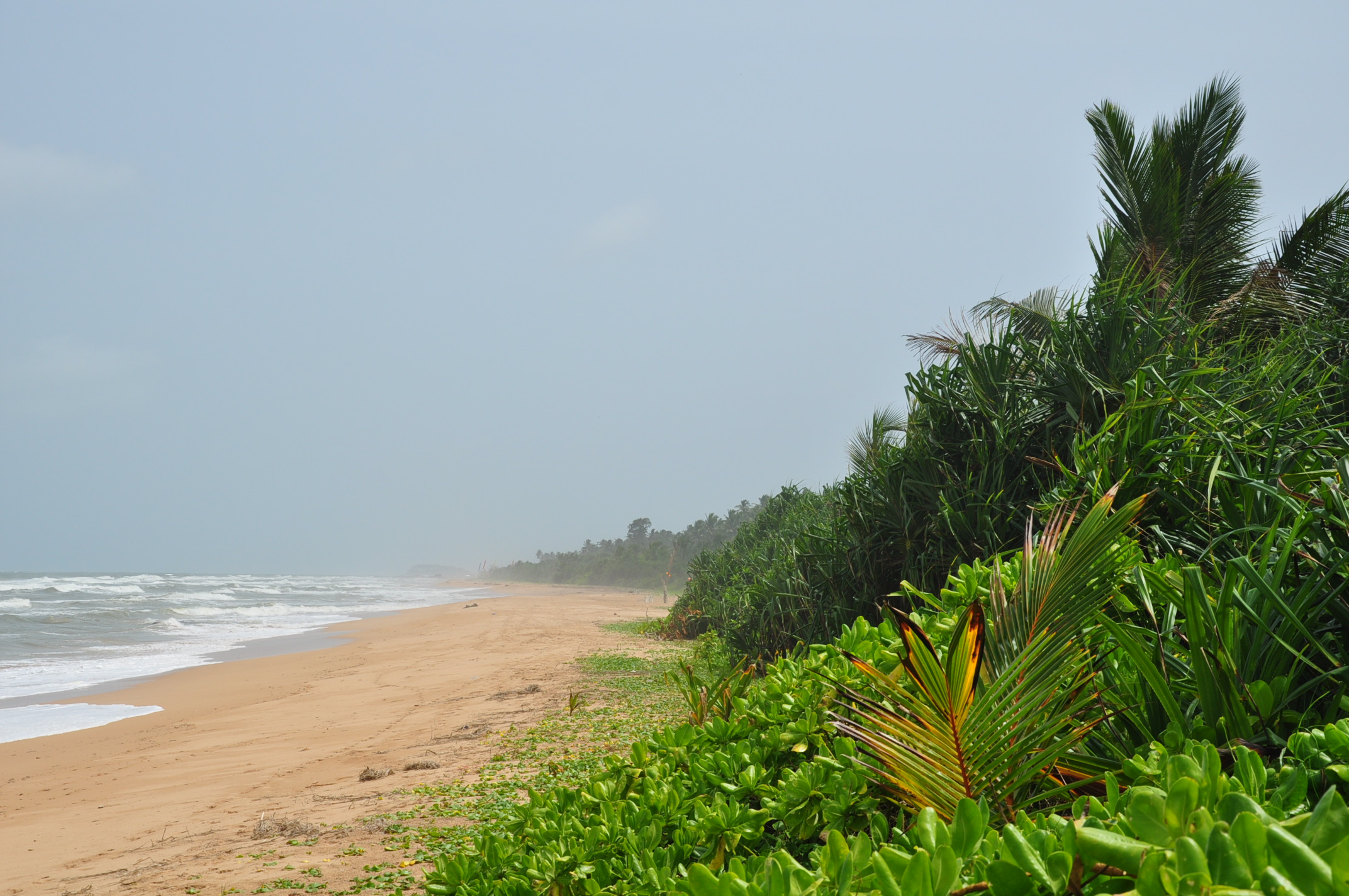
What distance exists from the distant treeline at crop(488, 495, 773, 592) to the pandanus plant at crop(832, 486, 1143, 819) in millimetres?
44433

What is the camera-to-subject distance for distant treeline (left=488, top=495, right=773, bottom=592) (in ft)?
188

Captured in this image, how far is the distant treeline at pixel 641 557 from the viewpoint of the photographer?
57250mm

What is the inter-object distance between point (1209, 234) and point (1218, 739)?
38.0 ft

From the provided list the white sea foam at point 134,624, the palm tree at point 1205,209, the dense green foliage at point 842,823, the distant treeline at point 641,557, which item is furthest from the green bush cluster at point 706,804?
the distant treeline at point 641,557

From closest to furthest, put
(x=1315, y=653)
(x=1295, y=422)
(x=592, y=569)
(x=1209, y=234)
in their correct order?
(x=1315, y=653), (x=1295, y=422), (x=1209, y=234), (x=592, y=569)

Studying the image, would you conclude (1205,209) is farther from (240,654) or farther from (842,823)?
(240,654)

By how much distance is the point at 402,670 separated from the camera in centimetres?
1286

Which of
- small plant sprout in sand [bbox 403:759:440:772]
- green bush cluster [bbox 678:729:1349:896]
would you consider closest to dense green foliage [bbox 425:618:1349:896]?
Answer: green bush cluster [bbox 678:729:1349:896]

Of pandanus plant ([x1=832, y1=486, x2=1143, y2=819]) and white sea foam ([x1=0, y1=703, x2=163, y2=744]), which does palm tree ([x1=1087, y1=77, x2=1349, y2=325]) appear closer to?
pandanus plant ([x1=832, y1=486, x2=1143, y2=819])

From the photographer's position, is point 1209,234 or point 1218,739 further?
point 1209,234

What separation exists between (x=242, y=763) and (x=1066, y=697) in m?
7.34

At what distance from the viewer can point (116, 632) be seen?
2005 cm

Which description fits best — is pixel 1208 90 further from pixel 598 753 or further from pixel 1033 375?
pixel 598 753

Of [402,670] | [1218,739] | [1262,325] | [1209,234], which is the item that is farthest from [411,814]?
[1209,234]
